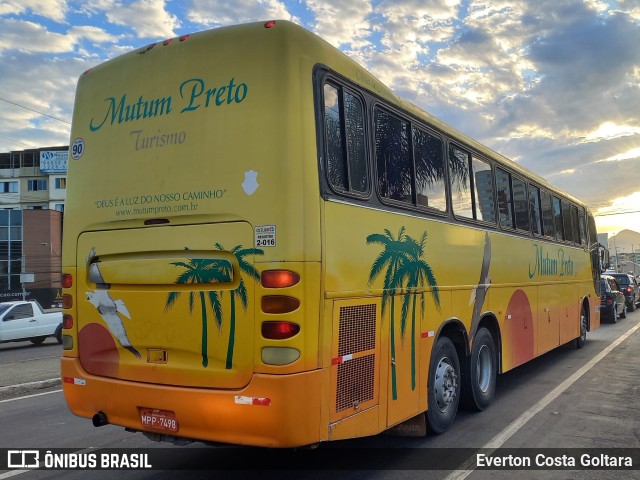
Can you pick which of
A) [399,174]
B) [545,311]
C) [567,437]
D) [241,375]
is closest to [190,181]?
[241,375]

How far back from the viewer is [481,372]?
7.59m

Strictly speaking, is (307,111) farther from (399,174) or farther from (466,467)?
(466,467)

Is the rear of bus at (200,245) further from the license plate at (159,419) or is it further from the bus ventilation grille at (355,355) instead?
the bus ventilation grille at (355,355)

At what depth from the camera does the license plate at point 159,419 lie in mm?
4453

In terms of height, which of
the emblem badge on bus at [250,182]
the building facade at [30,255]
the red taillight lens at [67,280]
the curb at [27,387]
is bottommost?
the curb at [27,387]

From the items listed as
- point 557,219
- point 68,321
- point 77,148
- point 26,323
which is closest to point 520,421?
point 68,321

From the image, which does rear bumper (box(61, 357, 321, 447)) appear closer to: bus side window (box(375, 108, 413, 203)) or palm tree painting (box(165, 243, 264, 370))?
palm tree painting (box(165, 243, 264, 370))

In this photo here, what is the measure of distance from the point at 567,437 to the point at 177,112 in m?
5.26

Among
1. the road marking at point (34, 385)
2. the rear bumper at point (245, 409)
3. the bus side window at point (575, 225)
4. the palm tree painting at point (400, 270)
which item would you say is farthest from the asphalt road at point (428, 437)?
the bus side window at point (575, 225)

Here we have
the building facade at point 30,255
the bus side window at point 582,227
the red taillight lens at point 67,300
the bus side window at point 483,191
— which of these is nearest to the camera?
the red taillight lens at point 67,300

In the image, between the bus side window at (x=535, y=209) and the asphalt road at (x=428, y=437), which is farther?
the bus side window at (x=535, y=209)

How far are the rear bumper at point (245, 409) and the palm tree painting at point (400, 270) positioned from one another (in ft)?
3.97

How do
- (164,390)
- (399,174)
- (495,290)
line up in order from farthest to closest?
(495,290) → (399,174) → (164,390)

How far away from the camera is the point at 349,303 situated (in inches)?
180
